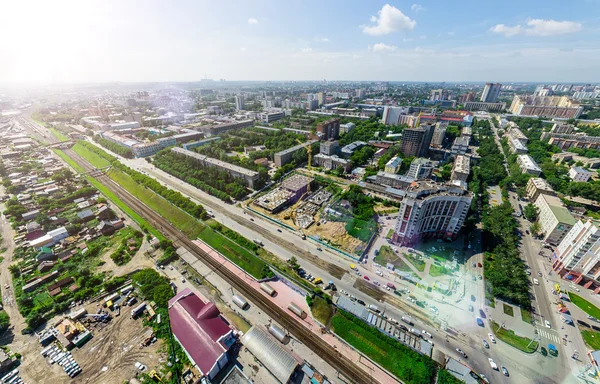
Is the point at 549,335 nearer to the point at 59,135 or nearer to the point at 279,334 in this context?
the point at 279,334

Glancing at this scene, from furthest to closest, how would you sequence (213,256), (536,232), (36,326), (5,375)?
(536,232)
(213,256)
(36,326)
(5,375)

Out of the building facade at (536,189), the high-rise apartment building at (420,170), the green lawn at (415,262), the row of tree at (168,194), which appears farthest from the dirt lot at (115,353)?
the building facade at (536,189)

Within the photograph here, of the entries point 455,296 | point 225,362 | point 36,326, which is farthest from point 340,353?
point 36,326

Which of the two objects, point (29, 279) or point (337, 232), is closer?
point (29, 279)

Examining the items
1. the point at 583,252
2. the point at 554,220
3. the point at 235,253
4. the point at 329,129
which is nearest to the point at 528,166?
the point at 554,220

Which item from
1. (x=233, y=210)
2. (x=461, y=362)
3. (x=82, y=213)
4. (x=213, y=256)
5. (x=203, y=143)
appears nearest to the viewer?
(x=461, y=362)

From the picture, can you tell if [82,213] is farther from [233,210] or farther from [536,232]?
[536,232]
